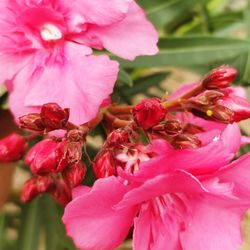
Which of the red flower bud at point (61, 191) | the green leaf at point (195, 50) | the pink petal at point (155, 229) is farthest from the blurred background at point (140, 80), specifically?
the pink petal at point (155, 229)

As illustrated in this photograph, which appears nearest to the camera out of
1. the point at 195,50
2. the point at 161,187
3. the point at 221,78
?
the point at 161,187

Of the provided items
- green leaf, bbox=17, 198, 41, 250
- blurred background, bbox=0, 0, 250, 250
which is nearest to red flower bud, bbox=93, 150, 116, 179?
blurred background, bbox=0, 0, 250, 250

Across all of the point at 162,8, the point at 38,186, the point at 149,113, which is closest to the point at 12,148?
the point at 38,186

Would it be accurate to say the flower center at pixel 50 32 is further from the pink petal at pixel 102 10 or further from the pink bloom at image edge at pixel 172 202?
the pink bloom at image edge at pixel 172 202

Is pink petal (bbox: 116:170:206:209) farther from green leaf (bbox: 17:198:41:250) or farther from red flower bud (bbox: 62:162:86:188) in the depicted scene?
green leaf (bbox: 17:198:41:250)

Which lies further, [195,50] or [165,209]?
[195,50]

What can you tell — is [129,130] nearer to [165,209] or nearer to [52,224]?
[165,209]

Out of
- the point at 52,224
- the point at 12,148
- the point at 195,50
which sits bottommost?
the point at 52,224
